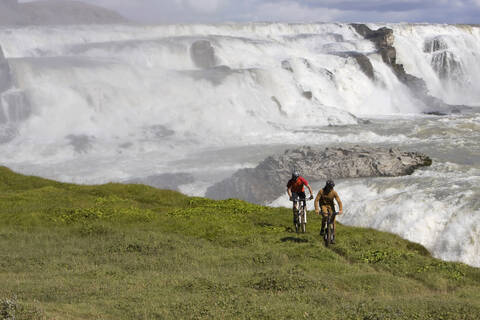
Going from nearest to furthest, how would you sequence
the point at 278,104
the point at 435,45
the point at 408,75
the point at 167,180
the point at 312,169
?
the point at 312,169
the point at 167,180
the point at 278,104
the point at 408,75
the point at 435,45

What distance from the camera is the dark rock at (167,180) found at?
30984 mm

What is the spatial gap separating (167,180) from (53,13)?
11045cm

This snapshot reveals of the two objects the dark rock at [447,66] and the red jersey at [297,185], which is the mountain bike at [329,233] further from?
the dark rock at [447,66]

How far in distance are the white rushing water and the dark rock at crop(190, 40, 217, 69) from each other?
0.17m

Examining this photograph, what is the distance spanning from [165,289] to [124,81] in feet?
139

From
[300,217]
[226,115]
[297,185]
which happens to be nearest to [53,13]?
[226,115]

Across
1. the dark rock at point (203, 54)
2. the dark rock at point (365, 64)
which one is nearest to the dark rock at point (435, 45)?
the dark rock at point (365, 64)

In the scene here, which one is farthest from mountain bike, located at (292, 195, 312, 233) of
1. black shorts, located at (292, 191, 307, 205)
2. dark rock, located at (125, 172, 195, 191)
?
dark rock, located at (125, 172, 195, 191)

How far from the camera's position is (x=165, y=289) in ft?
34.0

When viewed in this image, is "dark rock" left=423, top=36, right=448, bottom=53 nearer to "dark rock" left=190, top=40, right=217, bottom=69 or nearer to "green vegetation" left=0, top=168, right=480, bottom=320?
"dark rock" left=190, top=40, right=217, bottom=69

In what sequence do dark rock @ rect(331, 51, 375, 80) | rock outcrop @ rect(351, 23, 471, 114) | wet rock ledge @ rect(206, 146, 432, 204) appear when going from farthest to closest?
dark rock @ rect(331, 51, 375, 80)
rock outcrop @ rect(351, 23, 471, 114)
wet rock ledge @ rect(206, 146, 432, 204)

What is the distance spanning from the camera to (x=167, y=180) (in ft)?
104

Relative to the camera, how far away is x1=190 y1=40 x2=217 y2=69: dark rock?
61156 mm

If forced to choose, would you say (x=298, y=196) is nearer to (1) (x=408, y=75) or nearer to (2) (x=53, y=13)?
(1) (x=408, y=75)
